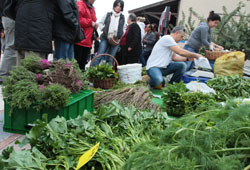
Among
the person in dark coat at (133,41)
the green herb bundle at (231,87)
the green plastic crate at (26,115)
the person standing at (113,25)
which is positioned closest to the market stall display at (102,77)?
the person standing at (113,25)

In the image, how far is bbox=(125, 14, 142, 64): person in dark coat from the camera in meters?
5.52

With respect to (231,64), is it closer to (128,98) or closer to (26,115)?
(128,98)

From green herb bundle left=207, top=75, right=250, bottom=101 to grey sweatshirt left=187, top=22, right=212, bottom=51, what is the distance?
1.74 metres

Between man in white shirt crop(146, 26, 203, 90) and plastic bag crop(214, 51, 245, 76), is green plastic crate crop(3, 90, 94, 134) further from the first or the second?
plastic bag crop(214, 51, 245, 76)

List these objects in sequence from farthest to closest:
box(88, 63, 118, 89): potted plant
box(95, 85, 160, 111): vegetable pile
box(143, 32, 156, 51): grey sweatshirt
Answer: box(143, 32, 156, 51): grey sweatshirt
box(88, 63, 118, 89): potted plant
box(95, 85, 160, 111): vegetable pile

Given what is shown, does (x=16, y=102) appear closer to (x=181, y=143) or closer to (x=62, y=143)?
(x=62, y=143)

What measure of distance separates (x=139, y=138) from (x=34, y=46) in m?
1.78

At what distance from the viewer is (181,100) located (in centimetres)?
280

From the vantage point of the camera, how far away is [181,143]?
0.82 metres

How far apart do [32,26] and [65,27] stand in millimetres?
490

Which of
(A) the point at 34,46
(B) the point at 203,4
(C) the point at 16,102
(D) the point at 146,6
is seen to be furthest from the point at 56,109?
(D) the point at 146,6

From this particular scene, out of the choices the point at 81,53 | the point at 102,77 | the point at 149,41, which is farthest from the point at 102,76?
the point at 149,41

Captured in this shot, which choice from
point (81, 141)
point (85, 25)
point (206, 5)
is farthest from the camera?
point (206, 5)

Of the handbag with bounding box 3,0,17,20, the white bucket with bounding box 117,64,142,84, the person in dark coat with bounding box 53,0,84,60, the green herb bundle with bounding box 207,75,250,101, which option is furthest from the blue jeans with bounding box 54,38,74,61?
the green herb bundle with bounding box 207,75,250,101
